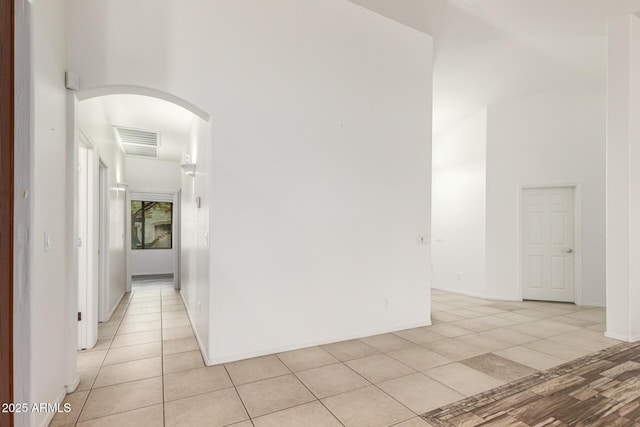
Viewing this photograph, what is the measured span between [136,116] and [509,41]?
5202 mm

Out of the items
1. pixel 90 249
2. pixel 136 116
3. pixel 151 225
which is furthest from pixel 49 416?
pixel 151 225

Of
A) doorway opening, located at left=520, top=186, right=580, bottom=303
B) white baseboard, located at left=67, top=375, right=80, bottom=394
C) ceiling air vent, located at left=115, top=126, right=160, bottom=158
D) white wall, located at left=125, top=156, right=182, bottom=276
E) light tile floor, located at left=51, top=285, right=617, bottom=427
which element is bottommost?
light tile floor, located at left=51, top=285, right=617, bottom=427

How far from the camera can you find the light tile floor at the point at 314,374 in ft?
7.06

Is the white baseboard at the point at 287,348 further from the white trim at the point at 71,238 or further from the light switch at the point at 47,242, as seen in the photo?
the light switch at the point at 47,242

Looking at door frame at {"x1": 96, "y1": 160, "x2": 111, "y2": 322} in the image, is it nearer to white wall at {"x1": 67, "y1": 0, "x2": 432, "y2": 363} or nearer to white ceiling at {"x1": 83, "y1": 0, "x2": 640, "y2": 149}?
white ceiling at {"x1": 83, "y1": 0, "x2": 640, "y2": 149}

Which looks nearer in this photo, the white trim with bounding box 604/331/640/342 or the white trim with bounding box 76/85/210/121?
the white trim with bounding box 76/85/210/121

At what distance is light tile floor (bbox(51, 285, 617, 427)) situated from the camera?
215cm

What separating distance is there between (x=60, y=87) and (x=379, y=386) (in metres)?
3.25

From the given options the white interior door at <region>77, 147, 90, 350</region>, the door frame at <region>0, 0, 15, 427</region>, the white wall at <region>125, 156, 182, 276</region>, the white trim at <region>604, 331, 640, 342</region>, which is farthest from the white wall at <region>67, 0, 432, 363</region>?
the white wall at <region>125, 156, 182, 276</region>

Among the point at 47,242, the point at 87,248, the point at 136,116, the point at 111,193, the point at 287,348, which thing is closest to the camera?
the point at 47,242

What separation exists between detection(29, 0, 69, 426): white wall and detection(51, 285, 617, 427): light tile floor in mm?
398

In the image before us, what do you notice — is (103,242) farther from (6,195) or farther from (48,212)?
(6,195)

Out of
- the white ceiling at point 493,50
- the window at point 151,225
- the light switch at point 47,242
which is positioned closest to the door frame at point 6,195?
the light switch at point 47,242

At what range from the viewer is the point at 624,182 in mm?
3762
